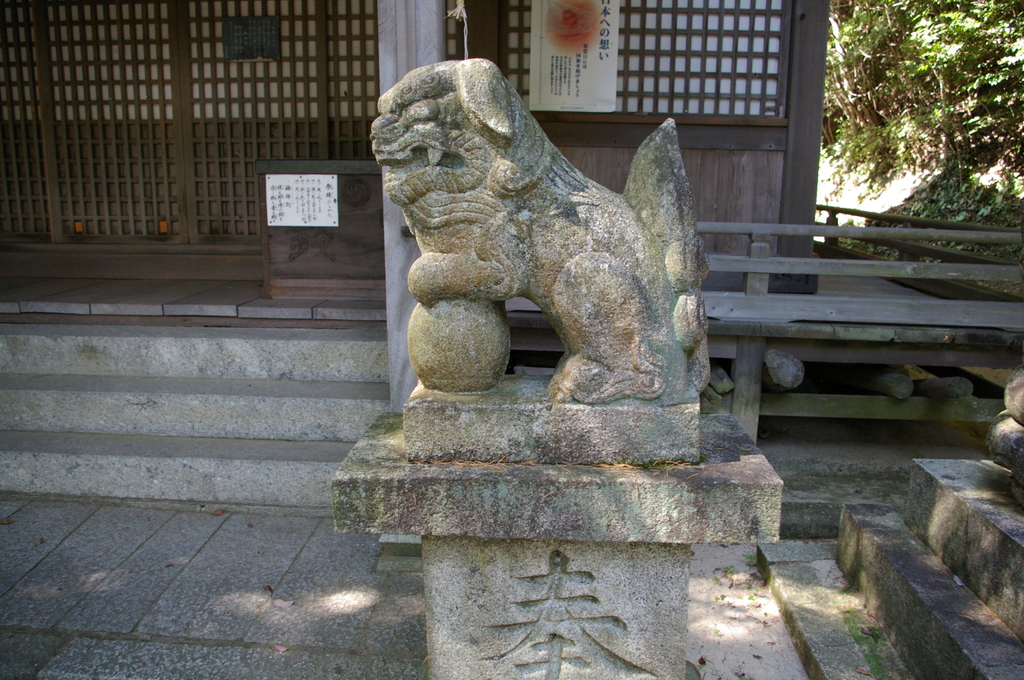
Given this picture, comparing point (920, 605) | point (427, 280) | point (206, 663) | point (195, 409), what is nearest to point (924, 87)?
point (920, 605)

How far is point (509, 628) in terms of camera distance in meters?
2.39

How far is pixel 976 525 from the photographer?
2.86 m

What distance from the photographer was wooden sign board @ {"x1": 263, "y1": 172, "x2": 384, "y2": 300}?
17.5 feet

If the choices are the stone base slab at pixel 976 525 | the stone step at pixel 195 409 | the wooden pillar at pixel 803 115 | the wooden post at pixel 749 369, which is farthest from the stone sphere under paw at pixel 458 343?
the wooden pillar at pixel 803 115

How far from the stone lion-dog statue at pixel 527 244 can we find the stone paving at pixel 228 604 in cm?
156

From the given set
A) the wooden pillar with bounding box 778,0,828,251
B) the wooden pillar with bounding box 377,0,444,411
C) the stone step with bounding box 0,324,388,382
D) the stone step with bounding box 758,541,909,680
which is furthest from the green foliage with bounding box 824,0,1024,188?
the stone step with bounding box 0,324,388,382

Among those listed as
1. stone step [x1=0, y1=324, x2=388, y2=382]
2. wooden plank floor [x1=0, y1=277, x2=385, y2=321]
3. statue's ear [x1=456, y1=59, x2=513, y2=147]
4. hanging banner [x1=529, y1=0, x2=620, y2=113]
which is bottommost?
stone step [x1=0, y1=324, x2=388, y2=382]

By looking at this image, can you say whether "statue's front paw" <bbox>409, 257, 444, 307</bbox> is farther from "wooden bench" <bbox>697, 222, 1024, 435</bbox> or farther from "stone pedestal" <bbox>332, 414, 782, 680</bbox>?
"wooden bench" <bbox>697, 222, 1024, 435</bbox>

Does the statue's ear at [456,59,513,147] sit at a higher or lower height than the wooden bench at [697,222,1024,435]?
higher

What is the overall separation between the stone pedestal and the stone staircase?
6.63 ft

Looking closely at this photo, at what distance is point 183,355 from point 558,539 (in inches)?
146

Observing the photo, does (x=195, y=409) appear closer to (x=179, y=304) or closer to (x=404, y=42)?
(x=179, y=304)

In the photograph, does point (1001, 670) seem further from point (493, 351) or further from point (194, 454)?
point (194, 454)

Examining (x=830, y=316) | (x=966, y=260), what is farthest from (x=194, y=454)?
(x=966, y=260)
